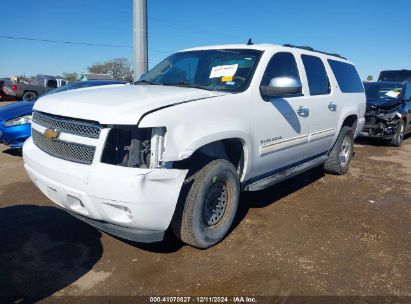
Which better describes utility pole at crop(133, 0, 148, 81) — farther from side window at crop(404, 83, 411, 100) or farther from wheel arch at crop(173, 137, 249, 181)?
side window at crop(404, 83, 411, 100)

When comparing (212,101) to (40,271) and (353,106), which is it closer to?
(40,271)

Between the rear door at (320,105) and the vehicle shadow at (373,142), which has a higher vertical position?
the rear door at (320,105)

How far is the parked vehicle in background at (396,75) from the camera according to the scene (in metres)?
16.0

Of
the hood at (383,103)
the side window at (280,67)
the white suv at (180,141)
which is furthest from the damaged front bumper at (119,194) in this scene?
the hood at (383,103)

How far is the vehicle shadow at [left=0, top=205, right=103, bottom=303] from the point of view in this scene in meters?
2.96

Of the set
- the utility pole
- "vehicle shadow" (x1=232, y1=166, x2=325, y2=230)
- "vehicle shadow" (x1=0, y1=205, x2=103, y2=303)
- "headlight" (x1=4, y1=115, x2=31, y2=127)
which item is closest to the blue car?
Result: "headlight" (x1=4, y1=115, x2=31, y2=127)

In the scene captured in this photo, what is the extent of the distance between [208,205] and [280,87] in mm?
1434

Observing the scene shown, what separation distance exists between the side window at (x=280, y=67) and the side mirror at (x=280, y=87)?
0.40ft

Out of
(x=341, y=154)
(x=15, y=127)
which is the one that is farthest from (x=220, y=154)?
(x=15, y=127)

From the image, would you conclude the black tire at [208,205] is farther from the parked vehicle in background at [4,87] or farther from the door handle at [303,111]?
the parked vehicle in background at [4,87]

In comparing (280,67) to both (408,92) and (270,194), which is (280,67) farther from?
(408,92)

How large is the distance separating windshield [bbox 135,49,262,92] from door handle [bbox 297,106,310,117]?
868mm

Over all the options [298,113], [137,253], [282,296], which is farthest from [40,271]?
[298,113]

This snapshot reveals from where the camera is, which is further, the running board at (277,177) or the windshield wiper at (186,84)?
the running board at (277,177)
